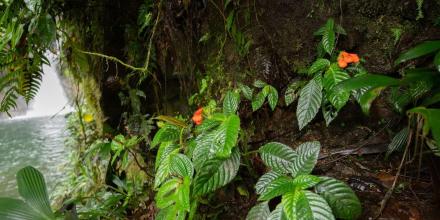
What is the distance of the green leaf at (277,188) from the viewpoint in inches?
34.1

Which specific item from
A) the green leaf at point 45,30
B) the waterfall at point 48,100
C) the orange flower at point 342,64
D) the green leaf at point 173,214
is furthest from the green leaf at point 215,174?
the waterfall at point 48,100

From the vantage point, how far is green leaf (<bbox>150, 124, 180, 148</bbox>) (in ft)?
4.06

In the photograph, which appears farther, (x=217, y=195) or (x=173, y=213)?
(x=217, y=195)

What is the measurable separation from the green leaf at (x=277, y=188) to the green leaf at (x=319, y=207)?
65mm

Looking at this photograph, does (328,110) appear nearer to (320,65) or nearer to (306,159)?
(320,65)

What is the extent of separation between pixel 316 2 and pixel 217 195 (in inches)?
43.5

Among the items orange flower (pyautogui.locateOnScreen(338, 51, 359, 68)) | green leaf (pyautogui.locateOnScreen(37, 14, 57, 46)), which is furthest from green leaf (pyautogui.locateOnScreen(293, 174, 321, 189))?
green leaf (pyautogui.locateOnScreen(37, 14, 57, 46))

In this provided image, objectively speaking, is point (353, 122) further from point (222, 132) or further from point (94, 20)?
point (94, 20)

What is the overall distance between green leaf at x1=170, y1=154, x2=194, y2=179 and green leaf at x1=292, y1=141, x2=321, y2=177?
39 centimetres

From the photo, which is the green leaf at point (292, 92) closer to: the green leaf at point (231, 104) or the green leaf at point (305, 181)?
the green leaf at point (231, 104)

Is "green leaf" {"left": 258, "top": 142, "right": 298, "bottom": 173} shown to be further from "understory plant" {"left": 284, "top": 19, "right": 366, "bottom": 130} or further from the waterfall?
the waterfall

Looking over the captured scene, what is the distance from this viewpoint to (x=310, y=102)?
3.85ft

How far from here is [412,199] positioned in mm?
944

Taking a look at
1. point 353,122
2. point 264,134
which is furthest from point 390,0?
point 264,134
